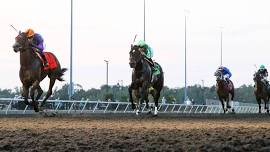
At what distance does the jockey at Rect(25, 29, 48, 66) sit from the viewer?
72.9ft

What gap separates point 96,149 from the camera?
893 centimetres

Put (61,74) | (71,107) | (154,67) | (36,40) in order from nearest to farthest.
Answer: (36,40) → (61,74) → (154,67) → (71,107)

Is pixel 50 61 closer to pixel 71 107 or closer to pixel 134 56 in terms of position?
pixel 134 56

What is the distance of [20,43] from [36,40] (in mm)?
868

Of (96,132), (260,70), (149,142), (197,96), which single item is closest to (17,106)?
(260,70)

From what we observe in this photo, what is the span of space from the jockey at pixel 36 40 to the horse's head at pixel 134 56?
115 inches

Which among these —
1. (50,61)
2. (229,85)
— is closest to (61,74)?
(50,61)

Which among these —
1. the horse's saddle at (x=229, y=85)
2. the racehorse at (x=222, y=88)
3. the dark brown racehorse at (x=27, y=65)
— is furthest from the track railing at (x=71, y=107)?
the dark brown racehorse at (x=27, y=65)

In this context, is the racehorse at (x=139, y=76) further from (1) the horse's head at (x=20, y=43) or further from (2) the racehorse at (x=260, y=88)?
(2) the racehorse at (x=260, y=88)

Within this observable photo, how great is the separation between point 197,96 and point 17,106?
124579 millimetres

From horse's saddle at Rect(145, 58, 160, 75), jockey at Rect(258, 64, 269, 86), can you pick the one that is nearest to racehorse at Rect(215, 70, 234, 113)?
jockey at Rect(258, 64, 269, 86)

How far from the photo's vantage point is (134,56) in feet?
75.3

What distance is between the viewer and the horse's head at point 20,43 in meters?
21.7

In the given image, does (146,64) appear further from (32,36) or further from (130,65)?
(32,36)
